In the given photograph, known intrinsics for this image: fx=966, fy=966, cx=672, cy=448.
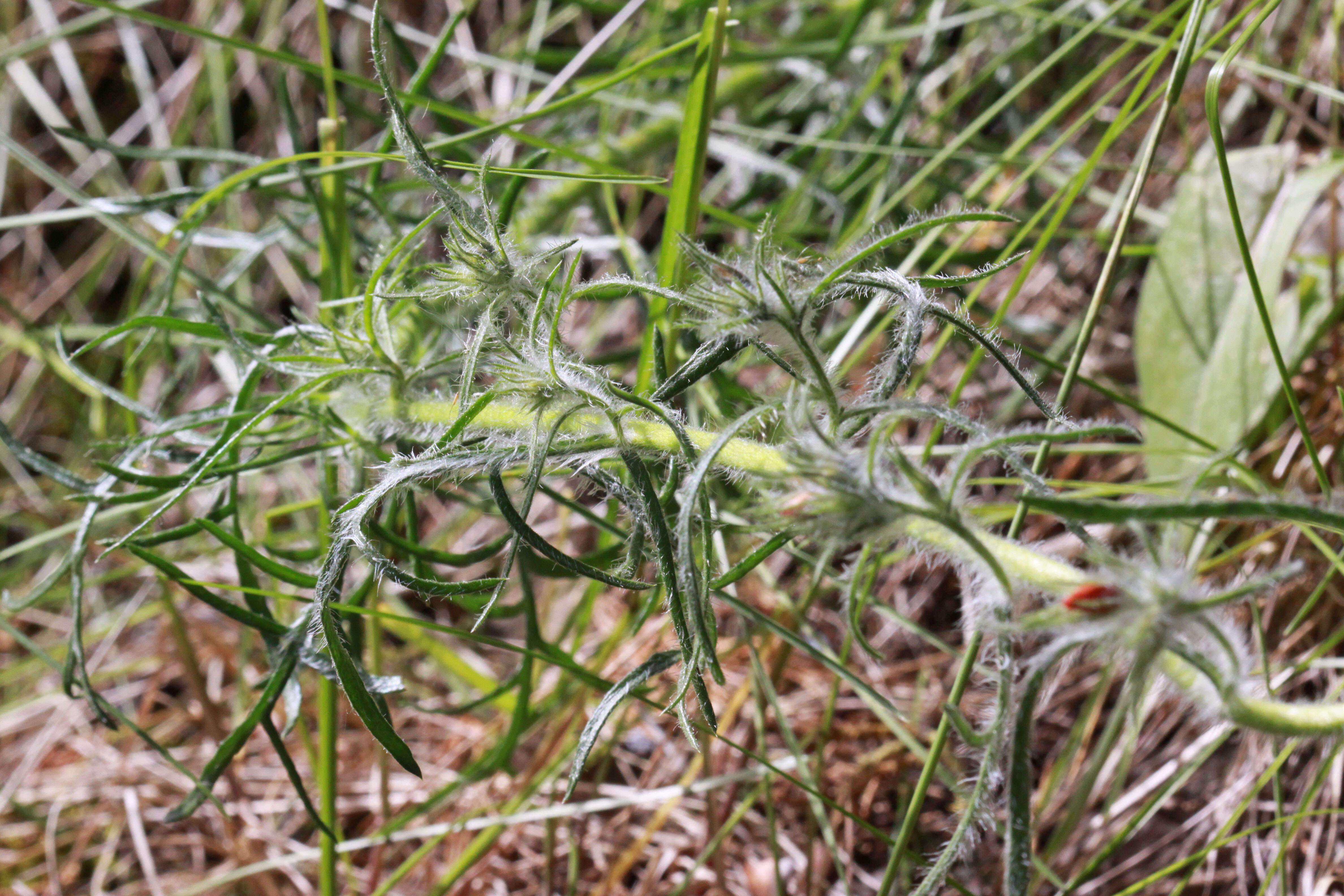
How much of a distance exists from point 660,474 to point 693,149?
33 cm

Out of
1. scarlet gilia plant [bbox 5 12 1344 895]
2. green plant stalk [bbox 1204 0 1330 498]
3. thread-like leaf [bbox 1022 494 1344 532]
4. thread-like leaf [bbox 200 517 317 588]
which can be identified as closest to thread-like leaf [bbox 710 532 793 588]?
scarlet gilia plant [bbox 5 12 1344 895]

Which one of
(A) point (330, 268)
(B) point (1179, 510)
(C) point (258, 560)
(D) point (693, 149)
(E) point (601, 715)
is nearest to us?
(B) point (1179, 510)

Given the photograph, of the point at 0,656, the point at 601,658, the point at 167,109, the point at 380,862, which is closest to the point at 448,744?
the point at 380,862

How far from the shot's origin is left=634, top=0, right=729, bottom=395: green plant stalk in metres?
0.97

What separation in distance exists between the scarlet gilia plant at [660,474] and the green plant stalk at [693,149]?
55mm

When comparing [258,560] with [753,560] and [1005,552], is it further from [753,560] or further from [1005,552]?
[1005,552]

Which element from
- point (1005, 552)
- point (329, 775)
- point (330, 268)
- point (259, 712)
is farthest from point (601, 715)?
point (330, 268)

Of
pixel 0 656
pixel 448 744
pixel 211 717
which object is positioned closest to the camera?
pixel 211 717

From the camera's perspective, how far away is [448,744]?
170 centimetres

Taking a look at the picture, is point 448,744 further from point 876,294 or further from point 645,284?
point 645,284

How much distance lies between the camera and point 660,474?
96 cm

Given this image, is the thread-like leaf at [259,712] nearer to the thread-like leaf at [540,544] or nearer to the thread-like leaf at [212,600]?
the thread-like leaf at [212,600]

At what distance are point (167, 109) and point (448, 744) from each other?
1.70 metres

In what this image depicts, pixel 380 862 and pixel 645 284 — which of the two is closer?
pixel 645 284
